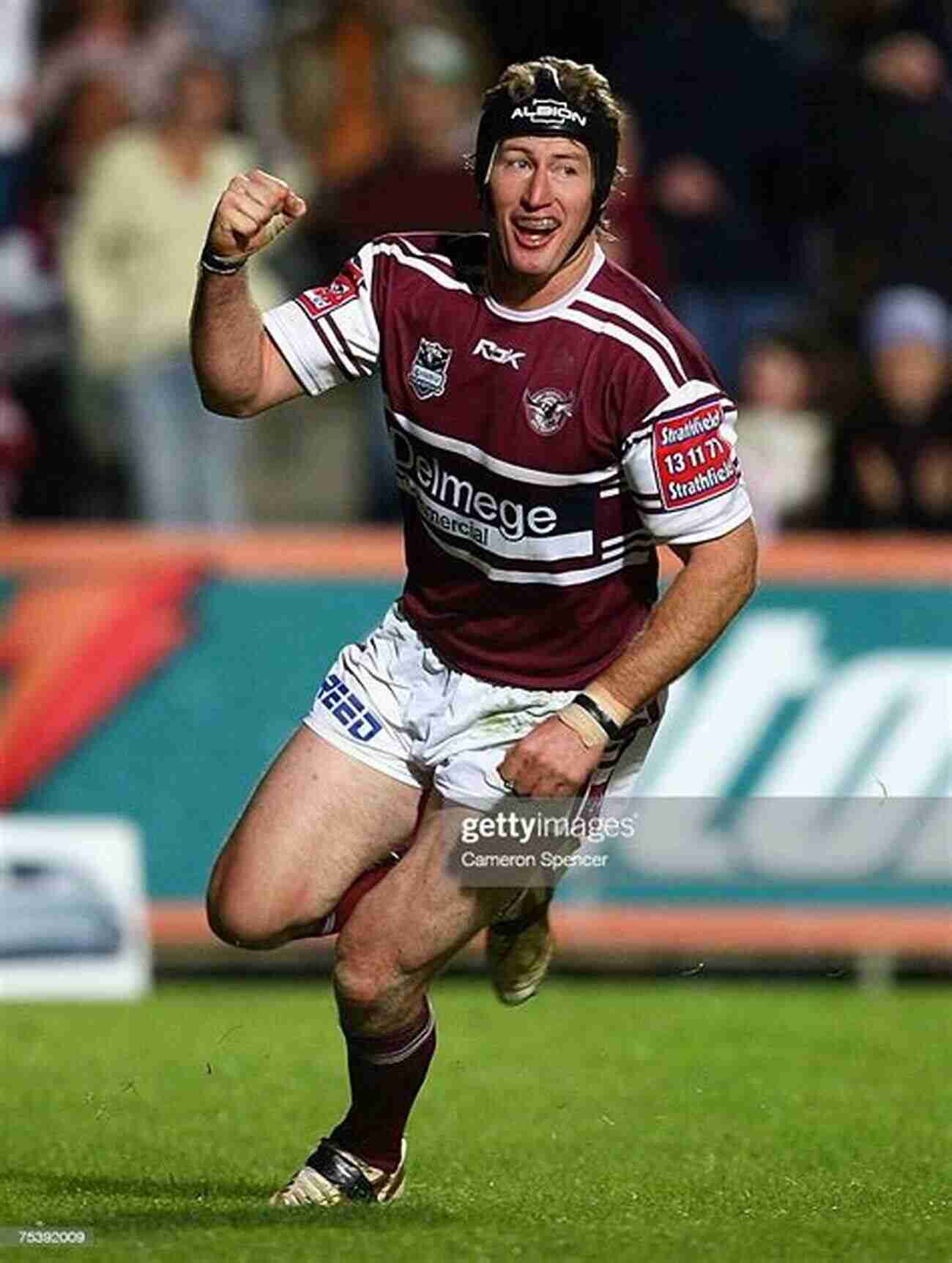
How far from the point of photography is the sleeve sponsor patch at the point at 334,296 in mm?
7047

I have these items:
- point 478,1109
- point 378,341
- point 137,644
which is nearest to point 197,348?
point 378,341

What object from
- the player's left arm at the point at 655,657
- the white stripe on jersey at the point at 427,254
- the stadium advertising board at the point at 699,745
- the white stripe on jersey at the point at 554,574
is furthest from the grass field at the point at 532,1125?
the white stripe on jersey at the point at 427,254

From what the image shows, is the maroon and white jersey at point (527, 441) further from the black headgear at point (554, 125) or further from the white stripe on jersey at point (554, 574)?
the black headgear at point (554, 125)

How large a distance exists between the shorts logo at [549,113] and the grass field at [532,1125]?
2555mm

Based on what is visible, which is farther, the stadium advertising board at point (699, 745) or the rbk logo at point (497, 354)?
the stadium advertising board at point (699, 745)

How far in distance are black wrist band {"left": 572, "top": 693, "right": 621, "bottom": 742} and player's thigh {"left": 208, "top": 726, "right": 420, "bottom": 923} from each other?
654 mm

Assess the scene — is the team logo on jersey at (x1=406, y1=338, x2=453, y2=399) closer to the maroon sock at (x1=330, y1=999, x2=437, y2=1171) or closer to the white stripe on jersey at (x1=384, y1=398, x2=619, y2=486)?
the white stripe on jersey at (x1=384, y1=398, x2=619, y2=486)

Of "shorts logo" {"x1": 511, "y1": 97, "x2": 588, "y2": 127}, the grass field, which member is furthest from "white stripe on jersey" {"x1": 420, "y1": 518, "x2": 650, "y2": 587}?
the grass field

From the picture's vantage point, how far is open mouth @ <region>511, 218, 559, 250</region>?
22.0 ft

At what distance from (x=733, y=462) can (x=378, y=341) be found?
3.08ft

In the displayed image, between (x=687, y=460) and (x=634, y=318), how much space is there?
38 centimetres

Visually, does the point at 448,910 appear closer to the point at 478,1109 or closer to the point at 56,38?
the point at 478,1109

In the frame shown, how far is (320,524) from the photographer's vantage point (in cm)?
1379

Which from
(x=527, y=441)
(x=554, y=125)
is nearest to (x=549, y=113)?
(x=554, y=125)
